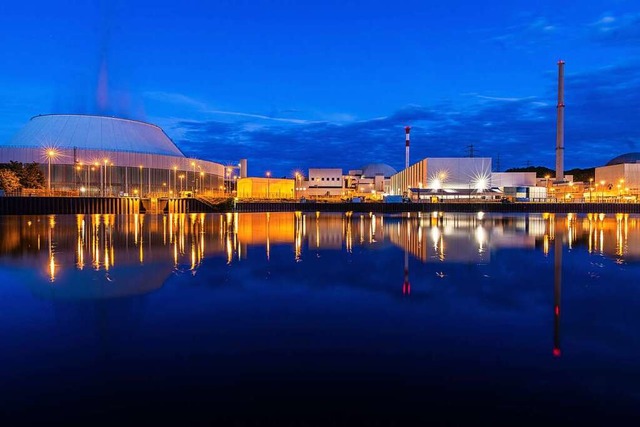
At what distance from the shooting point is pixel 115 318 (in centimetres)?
620

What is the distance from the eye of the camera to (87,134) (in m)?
74.2

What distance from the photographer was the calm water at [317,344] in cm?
363

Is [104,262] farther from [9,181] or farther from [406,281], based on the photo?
[9,181]

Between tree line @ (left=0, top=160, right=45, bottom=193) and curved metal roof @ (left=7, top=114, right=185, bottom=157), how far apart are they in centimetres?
1055

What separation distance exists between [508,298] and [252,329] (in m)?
4.34

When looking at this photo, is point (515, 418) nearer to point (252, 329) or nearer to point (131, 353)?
point (252, 329)

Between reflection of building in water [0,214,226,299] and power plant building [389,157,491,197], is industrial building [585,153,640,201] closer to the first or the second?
power plant building [389,157,491,197]

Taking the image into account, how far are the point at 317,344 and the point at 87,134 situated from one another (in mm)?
79664

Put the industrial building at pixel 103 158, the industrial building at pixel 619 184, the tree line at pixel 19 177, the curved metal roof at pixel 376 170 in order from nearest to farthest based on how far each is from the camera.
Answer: the tree line at pixel 19 177 → the industrial building at pixel 103 158 → the industrial building at pixel 619 184 → the curved metal roof at pixel 376 170

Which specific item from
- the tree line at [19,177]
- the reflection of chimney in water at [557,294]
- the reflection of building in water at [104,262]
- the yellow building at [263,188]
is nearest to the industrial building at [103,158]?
the tree line at [19,177]

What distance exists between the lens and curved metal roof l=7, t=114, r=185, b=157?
236 ft

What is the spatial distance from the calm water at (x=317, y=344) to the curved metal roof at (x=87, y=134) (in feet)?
228

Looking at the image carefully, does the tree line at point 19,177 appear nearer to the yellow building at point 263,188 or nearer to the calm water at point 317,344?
the yellow building at point 263,188

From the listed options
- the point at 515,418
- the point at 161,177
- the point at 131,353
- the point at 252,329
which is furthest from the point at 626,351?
the point at 161,177
